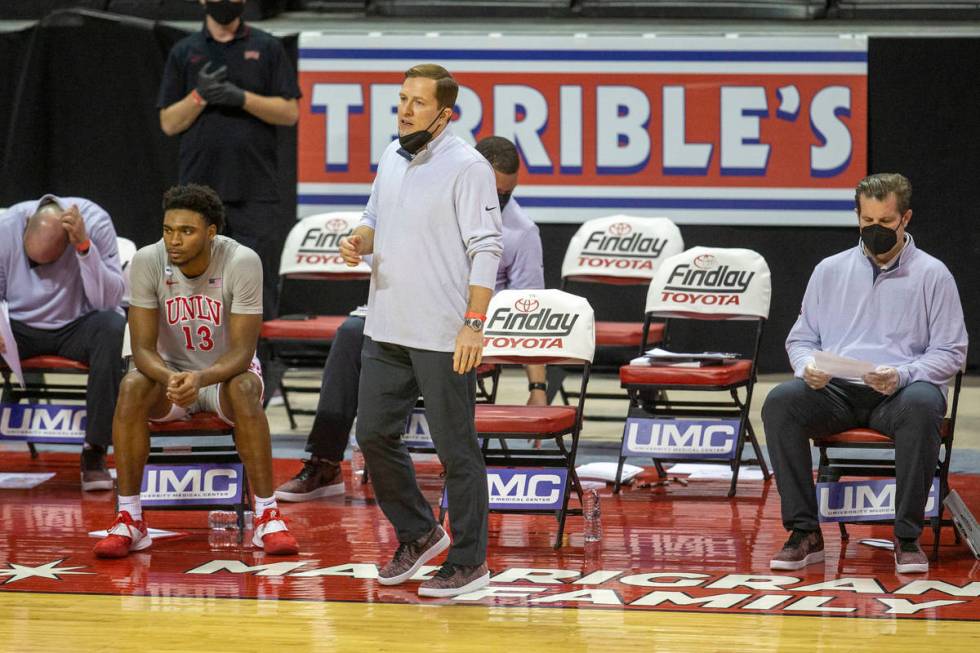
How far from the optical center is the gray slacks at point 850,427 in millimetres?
5207

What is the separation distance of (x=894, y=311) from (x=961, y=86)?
169 inches

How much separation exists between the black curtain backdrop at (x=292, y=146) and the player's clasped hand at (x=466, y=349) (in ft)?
16.3

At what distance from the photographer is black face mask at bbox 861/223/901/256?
5.40 metres

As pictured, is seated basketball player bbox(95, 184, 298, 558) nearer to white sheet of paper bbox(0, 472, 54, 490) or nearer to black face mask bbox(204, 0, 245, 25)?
white sheet of paper bbox(0, 472, 54, 490)

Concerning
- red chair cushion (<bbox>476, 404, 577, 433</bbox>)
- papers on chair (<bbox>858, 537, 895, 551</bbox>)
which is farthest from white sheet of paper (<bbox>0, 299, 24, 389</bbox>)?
papers on chair (<bbox>858, 537, 895, 551</bbox>)

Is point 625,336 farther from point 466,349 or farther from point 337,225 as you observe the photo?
point 466,349

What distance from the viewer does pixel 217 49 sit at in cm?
776

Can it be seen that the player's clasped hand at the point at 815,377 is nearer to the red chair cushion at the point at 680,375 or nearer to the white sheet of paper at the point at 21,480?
the red chair cushion at the point at 680,375

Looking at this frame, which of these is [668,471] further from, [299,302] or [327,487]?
[299,302]

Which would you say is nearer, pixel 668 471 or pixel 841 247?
pixel 668 471

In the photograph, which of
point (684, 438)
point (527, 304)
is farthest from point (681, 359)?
point (527, 304)

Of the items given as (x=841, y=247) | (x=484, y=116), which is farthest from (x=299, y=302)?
(x=841, y=247)

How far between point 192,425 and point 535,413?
129cm

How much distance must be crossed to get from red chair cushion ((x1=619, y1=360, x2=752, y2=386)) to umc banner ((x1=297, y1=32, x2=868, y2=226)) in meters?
2.84
